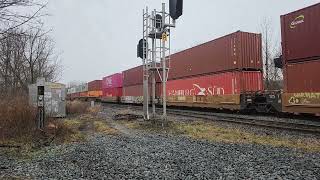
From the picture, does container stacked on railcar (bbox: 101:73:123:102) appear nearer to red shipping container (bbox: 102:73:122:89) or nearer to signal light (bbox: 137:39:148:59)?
red shipping container (bbox: 102:73:122:89)

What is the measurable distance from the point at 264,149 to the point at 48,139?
616 cm

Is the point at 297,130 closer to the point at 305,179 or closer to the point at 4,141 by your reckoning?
the point at 305,179

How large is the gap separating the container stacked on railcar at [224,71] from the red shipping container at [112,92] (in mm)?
20237

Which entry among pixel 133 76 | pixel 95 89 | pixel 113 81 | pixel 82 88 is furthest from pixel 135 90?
pixel 82 88

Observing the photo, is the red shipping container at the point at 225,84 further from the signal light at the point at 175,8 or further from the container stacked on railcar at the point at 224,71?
the signal light at the point at 175,8

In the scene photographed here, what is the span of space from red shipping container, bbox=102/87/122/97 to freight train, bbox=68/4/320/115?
8.53m

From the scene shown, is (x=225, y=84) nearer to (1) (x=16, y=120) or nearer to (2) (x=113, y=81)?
(1) (x=16, y=120)

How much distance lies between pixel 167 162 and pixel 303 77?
838cm

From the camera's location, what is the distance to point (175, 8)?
13.9 meters

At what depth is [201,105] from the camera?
23.3m

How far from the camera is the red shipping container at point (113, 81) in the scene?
44156 mm

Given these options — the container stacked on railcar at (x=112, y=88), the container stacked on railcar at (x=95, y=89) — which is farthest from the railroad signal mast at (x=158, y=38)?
the container stacked on railcar at (x=95, y=89)

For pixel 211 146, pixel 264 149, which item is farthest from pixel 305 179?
pixel 211 146

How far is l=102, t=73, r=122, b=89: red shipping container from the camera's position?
4416 centimetres
